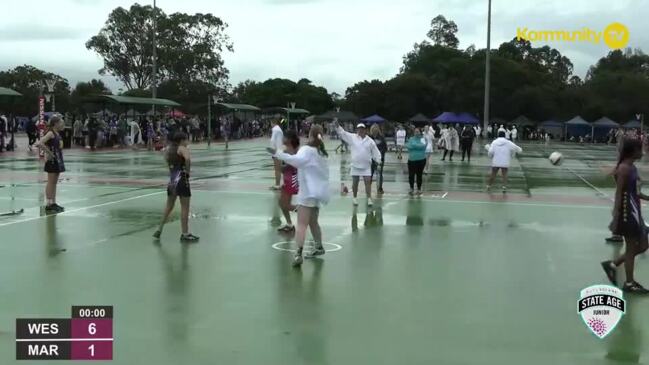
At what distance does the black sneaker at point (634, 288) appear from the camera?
720 centimetres

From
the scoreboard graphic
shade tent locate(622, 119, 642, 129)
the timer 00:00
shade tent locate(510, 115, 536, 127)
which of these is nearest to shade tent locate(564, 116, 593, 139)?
shade tent locate(510, 115, 536, 127)

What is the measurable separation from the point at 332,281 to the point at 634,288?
3.11 m

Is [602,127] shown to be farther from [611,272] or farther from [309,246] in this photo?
[611,272]

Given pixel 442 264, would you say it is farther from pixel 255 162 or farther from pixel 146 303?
pixel 255 162

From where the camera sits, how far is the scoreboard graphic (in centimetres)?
516

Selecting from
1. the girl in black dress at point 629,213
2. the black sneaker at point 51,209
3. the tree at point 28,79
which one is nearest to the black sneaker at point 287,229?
the black sneaker at point 51,209

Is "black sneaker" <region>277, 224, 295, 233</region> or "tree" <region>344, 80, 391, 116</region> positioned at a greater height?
"tree" <region>344, 80, 391, 116</region>

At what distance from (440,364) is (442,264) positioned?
3.58 m

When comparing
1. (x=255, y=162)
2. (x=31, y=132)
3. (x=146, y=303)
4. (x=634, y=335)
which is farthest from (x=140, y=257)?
(x=31, y=132)

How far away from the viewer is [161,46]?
242 ft

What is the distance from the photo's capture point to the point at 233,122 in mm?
55812

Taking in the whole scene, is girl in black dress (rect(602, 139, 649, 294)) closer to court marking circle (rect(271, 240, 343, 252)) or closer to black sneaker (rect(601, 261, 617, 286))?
black sneaker (rect(601, 261, 617, 286))

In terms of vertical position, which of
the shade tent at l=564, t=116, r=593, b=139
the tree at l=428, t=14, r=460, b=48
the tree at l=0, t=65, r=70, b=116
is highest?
the tree at l=428, t=14, r=460, b=48

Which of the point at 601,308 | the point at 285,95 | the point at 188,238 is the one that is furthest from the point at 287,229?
the point at 285,95
